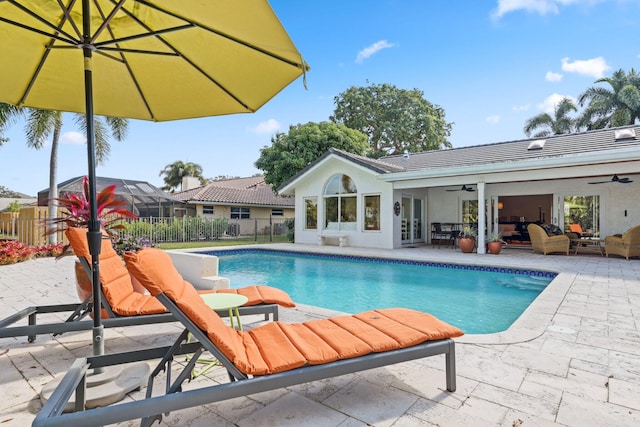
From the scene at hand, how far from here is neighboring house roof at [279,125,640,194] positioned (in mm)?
9578

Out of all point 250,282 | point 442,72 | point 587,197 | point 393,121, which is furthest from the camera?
point 393,121

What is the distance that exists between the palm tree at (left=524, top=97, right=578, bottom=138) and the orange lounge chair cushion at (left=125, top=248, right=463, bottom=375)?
1248 inches

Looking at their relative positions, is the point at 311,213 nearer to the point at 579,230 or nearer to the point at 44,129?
the point at 579,230

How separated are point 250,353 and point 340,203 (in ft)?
42.2

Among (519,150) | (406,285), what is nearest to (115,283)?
(406,285)

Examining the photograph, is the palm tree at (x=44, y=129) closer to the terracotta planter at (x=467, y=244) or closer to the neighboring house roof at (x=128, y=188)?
the neighboring house roof at (x=128, y=188)

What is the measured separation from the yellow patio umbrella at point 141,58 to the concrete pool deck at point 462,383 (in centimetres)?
105

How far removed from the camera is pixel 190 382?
8.30ft

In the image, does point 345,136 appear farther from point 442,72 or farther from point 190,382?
point 190,382

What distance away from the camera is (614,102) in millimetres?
26141

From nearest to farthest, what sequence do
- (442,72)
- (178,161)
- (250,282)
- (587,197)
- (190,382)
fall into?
(190,382)
(250,282)
(587,197)
(442,72)
(178,161)

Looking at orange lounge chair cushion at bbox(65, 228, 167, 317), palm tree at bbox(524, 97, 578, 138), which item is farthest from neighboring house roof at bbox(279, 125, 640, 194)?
palm tree at bbox(524, 97, 578, 138)

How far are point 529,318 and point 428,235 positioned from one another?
1204 cm

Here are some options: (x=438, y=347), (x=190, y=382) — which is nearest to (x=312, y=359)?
(x=438, y=347)
